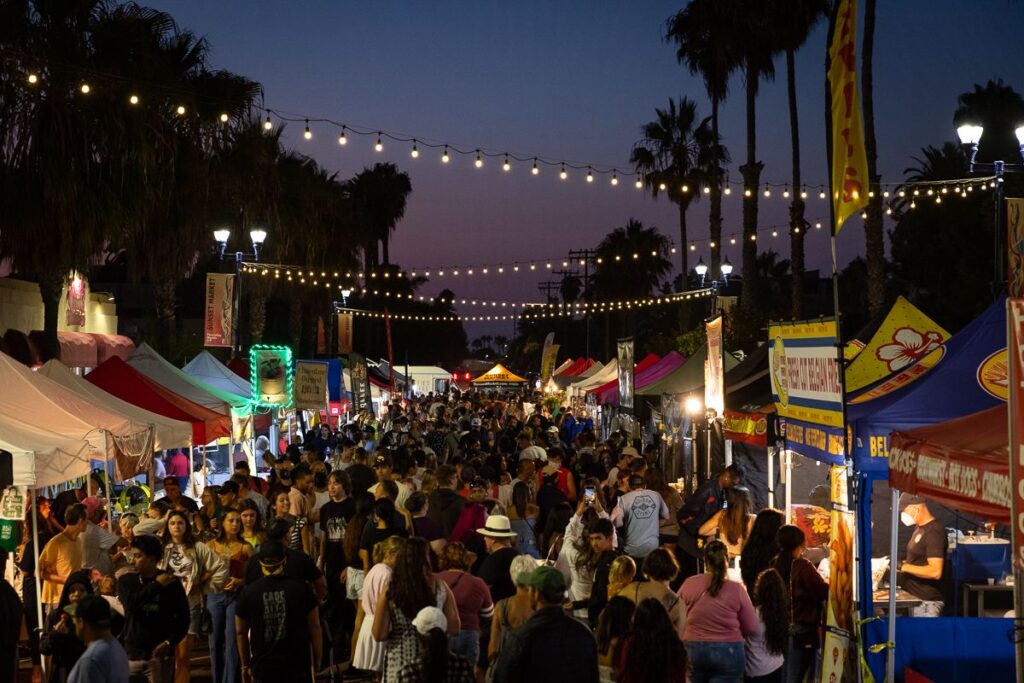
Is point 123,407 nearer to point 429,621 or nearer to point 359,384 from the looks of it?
point 429,621

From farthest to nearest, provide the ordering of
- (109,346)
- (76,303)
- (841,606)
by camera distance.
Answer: (109,346) < (76,303) < (841,606)

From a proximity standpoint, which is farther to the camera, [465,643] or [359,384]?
[359,384]

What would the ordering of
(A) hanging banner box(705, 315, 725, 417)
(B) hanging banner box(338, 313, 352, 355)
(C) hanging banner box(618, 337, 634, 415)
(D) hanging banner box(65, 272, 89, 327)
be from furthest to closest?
(B) hanging banner box(338, 313, 352, 355) → (D) hanging banner box(65, 272, 89, 327) → (C) hanging banner box(618, 337, 634, 415) → (A) hanging banner box(705, 315, 725, 417)

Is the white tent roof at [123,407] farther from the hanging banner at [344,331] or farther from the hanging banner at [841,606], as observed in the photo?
the hanging banner at [344,331]

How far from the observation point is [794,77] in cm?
3550

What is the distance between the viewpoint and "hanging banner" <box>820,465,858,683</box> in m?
7.95

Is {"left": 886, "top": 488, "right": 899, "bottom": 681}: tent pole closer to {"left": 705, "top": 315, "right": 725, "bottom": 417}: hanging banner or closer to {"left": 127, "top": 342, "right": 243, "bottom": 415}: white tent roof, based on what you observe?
{"left": 705, "top": 315, "right": 725, "bottom": 417}: hanging banner

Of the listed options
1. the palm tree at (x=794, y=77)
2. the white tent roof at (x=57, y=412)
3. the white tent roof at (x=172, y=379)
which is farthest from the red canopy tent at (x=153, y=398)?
the palm tree at (x=794, y=77)

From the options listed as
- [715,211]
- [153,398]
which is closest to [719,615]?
[153,398]

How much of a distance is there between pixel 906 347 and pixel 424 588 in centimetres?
595

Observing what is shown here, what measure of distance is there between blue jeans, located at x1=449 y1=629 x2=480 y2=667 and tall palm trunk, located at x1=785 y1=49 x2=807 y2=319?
83.9 feet

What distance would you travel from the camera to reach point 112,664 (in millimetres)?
5945

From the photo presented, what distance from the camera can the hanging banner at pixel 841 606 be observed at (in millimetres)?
7953

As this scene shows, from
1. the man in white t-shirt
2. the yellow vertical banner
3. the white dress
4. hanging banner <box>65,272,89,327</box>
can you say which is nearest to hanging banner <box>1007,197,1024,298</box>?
the man in white t-shirt
